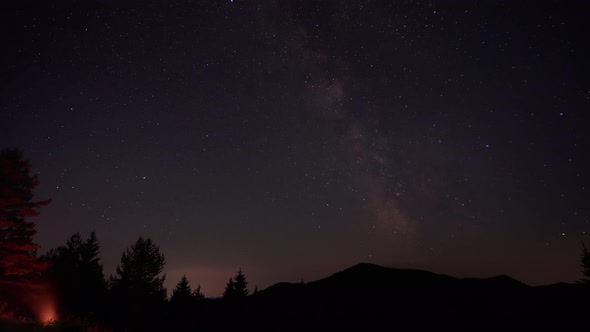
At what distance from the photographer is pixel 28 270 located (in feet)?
62.8

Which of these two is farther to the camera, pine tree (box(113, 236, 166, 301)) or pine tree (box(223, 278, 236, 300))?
pine tree (box(223, 278, 236, 300))

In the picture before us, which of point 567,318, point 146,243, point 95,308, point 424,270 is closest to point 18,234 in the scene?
point 95,308

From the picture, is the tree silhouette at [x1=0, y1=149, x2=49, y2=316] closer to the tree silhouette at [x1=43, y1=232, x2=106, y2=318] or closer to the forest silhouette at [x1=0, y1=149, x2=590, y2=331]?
the forest silhouette at [x1=0, y1=149, x2=590, y2=331]

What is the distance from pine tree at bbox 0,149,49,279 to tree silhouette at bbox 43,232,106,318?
1068cm

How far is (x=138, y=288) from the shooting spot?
36000 millimetres

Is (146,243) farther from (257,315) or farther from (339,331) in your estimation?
(339,331)

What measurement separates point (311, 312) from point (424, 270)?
2559cm

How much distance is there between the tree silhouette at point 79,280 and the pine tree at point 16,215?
1068 centimetres

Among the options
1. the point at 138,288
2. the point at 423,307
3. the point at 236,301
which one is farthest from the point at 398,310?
the point at 138,288

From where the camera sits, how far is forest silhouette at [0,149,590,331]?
19391mm

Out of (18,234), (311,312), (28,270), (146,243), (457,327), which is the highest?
(146,243)

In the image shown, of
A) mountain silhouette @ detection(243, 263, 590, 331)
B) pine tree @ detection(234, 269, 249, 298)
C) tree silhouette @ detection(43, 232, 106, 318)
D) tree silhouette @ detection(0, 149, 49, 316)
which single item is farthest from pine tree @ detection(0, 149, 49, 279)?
pine tree @ detection(234, 269, 249, 298)

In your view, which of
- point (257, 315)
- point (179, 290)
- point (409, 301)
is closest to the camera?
point (257, 315)

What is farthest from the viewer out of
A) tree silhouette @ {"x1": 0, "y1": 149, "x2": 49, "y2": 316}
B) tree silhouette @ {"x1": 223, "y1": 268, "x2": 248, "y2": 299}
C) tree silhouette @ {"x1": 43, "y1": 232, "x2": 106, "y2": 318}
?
tree silhouette @ {"x1": 223, "y1": 268, "x2": 248, "y2": 299}
